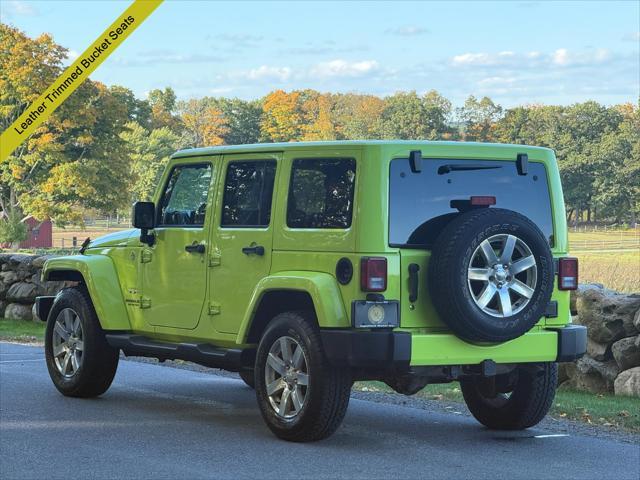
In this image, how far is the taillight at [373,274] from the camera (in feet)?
26.8

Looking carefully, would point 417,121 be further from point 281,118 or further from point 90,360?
point 90,360

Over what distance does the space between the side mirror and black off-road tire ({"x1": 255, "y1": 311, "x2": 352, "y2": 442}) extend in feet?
6.73

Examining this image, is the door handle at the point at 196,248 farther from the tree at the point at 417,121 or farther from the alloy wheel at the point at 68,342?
the tree at the point at 417,121

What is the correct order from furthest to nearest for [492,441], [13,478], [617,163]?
[617,163] → [492,441] → [13,478]

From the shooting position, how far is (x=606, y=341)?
12.6m

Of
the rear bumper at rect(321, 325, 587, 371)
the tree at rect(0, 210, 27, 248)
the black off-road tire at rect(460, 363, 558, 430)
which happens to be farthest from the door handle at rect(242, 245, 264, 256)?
the tree at rect(0, 210, 27, 248)

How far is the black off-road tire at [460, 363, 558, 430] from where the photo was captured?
30.1 ft

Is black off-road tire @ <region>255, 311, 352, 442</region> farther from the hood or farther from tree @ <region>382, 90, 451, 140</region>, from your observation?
tree @ <region>382, 90, 451, 140</region>

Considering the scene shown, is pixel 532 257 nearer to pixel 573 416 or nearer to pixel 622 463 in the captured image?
pixel 622 463

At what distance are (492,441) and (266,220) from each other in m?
2.28

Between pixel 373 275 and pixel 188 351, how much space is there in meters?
2.15

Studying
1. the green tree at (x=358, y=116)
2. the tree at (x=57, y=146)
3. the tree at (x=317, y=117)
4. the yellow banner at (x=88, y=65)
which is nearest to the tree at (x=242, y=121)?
the tree at (x=317, y=117)

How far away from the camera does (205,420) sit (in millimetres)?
9766

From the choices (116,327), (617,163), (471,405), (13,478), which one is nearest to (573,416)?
(471,405)
